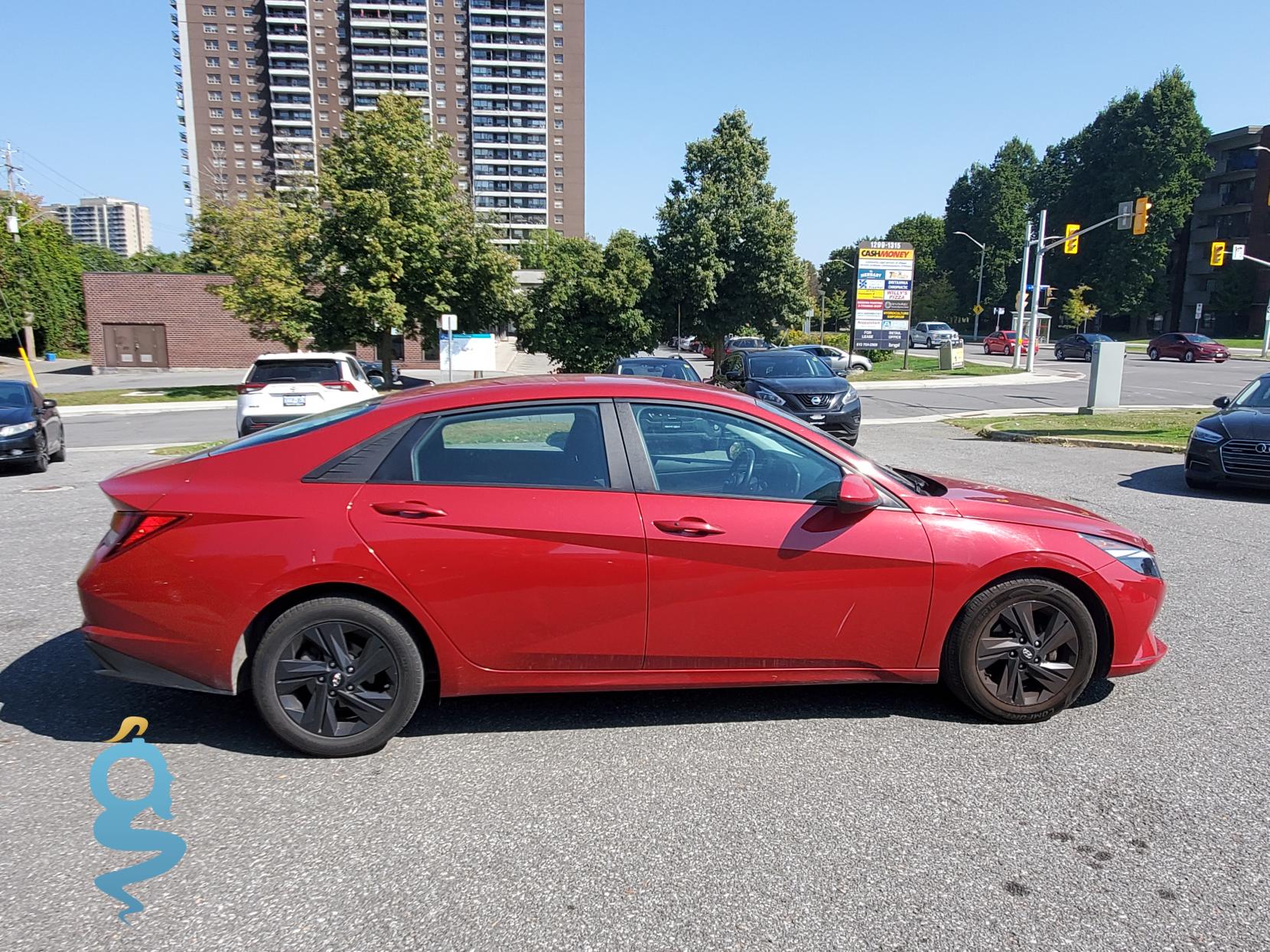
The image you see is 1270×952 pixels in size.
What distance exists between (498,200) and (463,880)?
130 meters

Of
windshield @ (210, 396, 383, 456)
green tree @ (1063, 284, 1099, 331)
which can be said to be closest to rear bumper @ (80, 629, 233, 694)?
windshield @ (210, 396, 383, 456)

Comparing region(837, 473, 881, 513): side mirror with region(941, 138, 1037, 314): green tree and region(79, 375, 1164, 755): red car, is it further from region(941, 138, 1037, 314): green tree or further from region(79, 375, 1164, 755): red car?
region(941, 138, 1037, 314): green tree

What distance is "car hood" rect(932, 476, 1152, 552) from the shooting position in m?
3.92

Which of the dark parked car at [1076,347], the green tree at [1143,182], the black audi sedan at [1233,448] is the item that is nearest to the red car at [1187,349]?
the dark parked car at [1076,347]

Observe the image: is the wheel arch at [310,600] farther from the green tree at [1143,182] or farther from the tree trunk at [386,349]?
the green tree at [1143,182]

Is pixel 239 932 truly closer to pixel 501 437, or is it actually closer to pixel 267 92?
pixel 501 437

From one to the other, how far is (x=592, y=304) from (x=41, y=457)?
1848cm

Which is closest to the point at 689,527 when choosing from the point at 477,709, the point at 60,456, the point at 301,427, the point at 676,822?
the point at 676,822

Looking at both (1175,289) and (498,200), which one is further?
(498,200)

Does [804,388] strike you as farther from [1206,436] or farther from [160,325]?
[160,325]

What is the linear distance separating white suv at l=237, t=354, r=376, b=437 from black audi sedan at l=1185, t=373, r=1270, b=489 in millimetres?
11619

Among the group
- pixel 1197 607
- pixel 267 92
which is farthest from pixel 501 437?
pixel 267 92

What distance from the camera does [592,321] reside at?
28.4 meters

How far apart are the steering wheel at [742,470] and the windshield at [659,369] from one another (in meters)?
11.5
